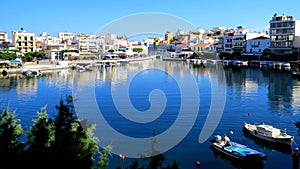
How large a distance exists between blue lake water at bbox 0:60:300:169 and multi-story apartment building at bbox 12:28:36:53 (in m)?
33.2

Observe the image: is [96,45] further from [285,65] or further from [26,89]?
[26,89]

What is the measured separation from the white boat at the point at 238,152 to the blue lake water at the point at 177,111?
317mm

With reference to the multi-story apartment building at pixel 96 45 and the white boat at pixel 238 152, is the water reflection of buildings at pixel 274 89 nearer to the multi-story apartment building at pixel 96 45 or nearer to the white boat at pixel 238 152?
the white boat at pixel 238 152

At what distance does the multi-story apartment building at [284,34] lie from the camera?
56375 millimetres

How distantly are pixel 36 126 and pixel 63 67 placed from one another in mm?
50911

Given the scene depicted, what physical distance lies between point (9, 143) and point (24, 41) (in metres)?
65.0

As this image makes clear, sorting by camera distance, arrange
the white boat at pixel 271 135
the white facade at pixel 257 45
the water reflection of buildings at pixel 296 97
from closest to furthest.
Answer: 1. the white boat at pixel 271 135
2. the water reflection of buildings at pixel 296 97
3. the white facade at pixel 257 45

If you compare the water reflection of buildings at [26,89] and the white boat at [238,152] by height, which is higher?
the water reflection of buildings at [26,89]

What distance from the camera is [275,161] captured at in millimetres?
12750

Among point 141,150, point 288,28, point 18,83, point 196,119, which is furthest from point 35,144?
point 288,28

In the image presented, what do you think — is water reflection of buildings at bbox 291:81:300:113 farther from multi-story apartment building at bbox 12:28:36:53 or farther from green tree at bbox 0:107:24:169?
multi-story apartment building at bbox 12:28:36:53

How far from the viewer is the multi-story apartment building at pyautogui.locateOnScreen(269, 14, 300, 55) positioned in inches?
2219

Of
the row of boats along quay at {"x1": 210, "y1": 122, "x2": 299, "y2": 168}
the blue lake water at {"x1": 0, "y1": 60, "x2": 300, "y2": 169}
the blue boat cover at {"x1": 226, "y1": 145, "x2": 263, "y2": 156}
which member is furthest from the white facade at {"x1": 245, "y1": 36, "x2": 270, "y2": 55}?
the blue boat cover at {"x1": 226, "y1": 145, "x2": 263, "y2": 156}

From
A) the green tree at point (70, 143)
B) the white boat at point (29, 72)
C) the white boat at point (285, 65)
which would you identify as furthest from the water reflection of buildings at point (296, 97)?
the white boat at point (29, 72)
